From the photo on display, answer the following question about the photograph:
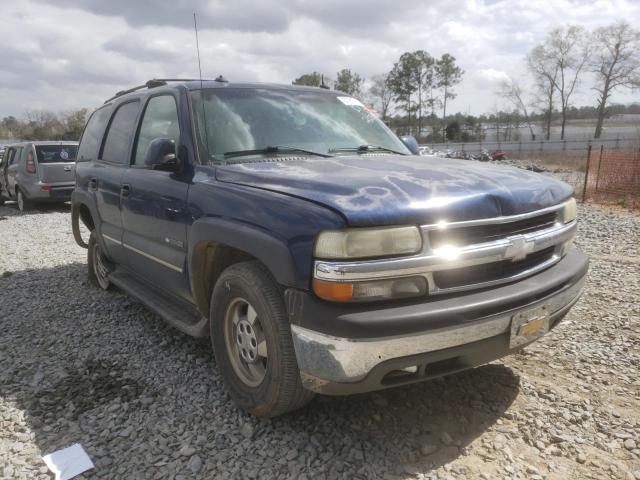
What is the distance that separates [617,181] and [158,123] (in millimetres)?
13302

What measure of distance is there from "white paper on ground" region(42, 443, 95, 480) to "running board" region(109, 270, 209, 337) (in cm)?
86

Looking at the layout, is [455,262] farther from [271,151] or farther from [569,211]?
[271,151]

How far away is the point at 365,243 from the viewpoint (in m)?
2.04

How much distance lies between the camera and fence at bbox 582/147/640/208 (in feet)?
40.1

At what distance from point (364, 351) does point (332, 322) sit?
6.9 inches

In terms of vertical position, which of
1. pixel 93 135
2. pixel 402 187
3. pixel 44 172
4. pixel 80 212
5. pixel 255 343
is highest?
pixel 93 135

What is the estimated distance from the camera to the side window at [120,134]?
13.4ft

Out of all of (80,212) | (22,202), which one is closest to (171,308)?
(80,212)

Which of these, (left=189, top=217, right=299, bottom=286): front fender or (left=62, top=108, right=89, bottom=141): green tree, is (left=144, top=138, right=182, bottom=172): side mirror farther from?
(left=62, top=108, right=89, bottom=141): green tree

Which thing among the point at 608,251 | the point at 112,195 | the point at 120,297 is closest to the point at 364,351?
the point at 112,195

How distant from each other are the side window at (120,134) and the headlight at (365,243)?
258 cm

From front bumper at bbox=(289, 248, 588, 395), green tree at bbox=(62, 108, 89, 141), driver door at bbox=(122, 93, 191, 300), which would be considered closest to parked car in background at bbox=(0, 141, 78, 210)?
driver door at bbox=(122, 93, 191, 300)

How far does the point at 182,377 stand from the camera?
3.25 metres

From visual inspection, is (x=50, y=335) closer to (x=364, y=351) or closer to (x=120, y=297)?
(x=120, y=297)
